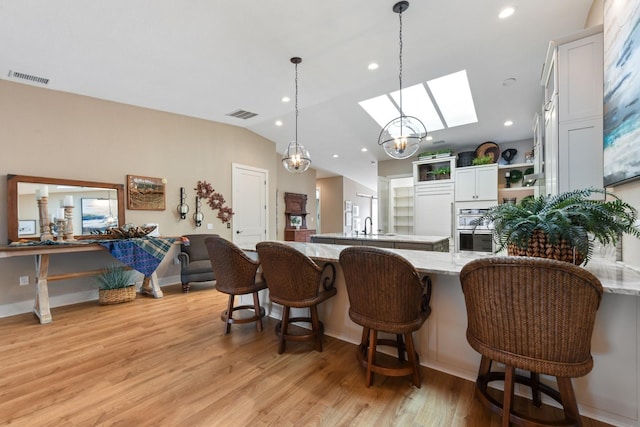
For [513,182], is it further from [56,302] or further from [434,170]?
[56,302]

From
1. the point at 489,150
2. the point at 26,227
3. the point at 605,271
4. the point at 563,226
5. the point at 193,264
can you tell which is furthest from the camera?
the point at 489,150

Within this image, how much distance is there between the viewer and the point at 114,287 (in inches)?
145

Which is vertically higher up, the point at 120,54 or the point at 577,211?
the point at 120,54

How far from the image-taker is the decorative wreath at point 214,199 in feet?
16.6

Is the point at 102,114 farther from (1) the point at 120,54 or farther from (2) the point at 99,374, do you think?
(2) the point at 99,374

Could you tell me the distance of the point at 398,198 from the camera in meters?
6.86

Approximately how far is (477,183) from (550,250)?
4331mm

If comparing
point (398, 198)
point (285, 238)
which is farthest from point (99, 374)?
point (398, 198)

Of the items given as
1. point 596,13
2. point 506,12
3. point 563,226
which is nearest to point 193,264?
point 563,226

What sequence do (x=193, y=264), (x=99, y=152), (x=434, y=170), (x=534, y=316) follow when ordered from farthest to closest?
(x=434, y=170) → (x=193, y=264) → (x=99, y=152) → (x=534, y=316)

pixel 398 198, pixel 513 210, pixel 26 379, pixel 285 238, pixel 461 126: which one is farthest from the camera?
pixel 285 238

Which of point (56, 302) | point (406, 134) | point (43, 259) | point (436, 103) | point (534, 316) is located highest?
point (436, 103)

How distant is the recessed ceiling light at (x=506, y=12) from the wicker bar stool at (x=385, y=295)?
8.80ft

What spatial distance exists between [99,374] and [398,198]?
626cm
